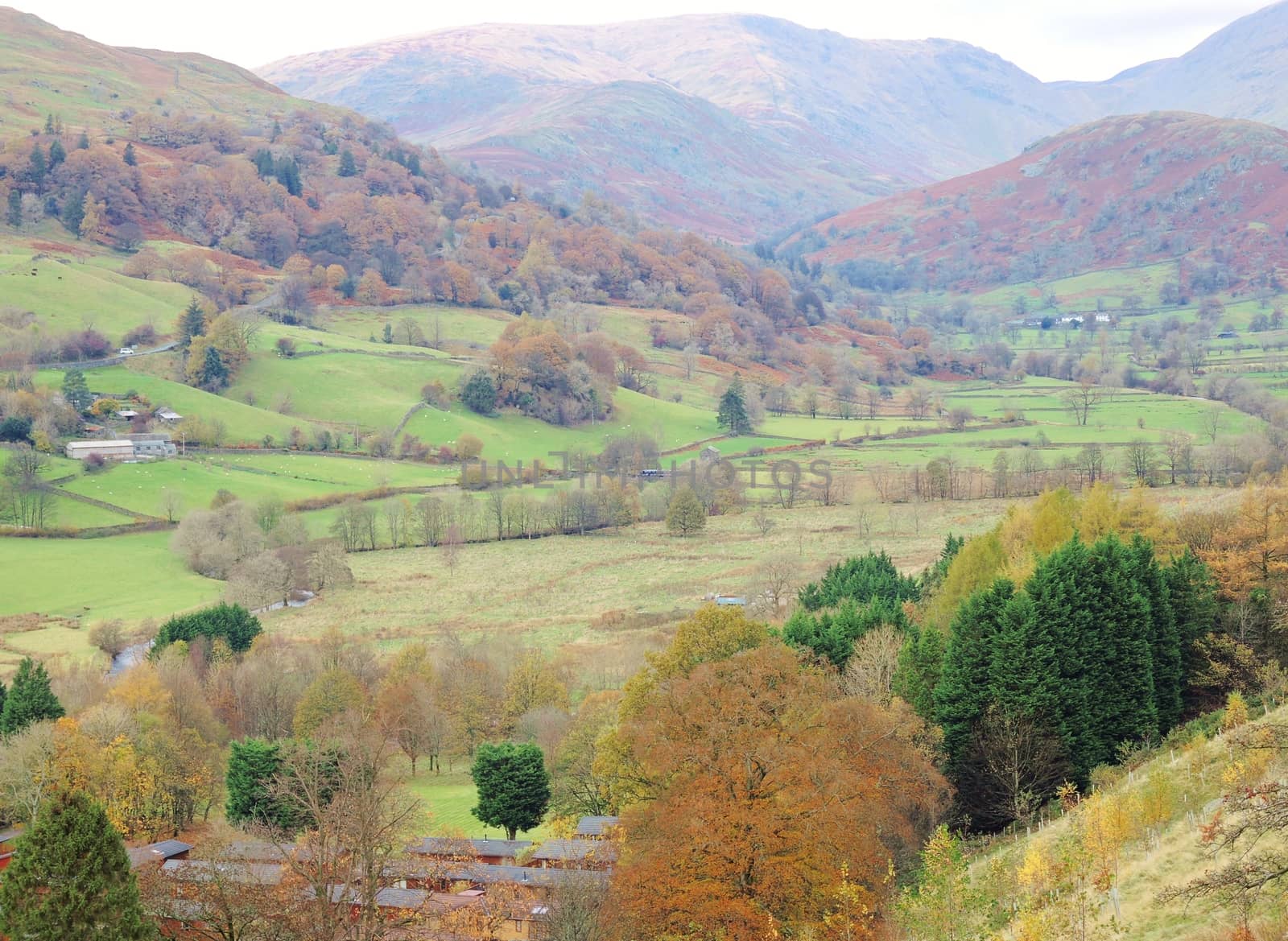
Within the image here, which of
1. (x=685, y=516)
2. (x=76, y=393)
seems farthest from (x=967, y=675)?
(x=76, y=393)

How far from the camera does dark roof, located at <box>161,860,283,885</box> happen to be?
30.1m

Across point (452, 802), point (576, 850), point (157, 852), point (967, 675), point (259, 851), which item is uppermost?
point (967, 675)

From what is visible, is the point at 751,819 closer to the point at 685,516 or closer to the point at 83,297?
the point at 685,516

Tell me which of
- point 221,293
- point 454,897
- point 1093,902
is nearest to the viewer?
point 1093,902

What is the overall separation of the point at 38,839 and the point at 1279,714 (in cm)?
2917

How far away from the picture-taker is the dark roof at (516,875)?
31.8 m

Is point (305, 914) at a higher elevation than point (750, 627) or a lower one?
lower

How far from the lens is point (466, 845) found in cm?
3734

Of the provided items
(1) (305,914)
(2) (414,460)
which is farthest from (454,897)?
(2) (414,460)

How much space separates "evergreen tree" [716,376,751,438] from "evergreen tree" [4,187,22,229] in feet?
337

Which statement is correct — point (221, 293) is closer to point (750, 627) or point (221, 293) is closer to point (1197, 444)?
point (1197, 444)

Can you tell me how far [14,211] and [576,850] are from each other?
165 metres

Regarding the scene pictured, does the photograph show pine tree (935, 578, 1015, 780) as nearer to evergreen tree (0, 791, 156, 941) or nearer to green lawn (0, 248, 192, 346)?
evergreen tree (0, 791, 156, 941)

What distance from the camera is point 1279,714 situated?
3123 centimetres
